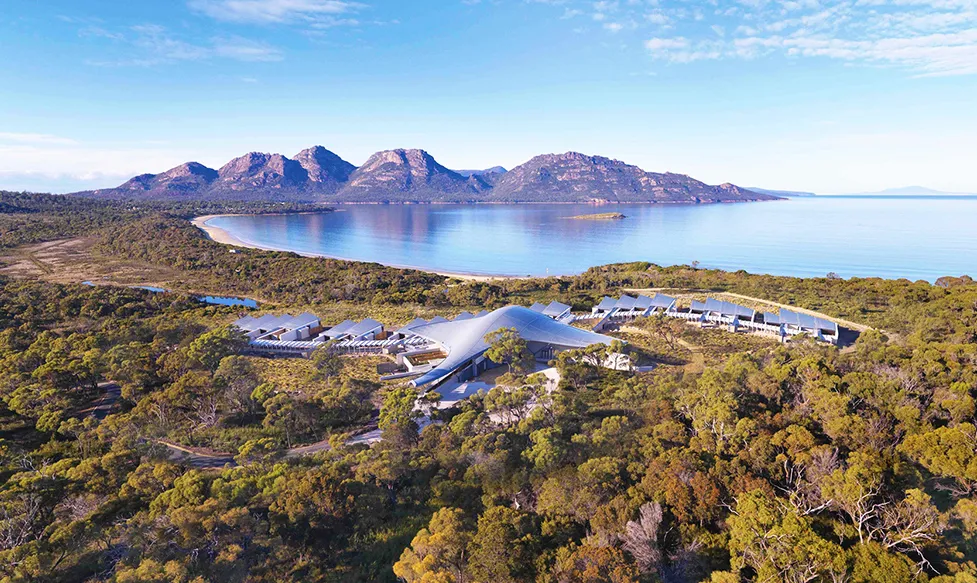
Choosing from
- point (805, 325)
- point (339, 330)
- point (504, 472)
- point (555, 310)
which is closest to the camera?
point (504, 472)

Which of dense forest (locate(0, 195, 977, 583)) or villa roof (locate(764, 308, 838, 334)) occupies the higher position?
villa roof (locate(764, 308, 838, 334))

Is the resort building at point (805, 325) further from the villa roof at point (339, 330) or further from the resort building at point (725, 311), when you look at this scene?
the villa roof at point (339, 330)

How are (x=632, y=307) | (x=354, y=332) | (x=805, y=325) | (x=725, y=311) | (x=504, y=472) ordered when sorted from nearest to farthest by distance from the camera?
(x=504, y=472)
(x=805, y=325)
(x=354, y=332)
(x=725, y=311)
(x=632, y=307)

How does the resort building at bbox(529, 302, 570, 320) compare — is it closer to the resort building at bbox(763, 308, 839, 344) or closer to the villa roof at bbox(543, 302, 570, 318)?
the villa roof at bbox(543, 302, 570, 318)

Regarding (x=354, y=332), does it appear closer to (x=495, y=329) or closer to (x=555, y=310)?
(x=495, y=329)

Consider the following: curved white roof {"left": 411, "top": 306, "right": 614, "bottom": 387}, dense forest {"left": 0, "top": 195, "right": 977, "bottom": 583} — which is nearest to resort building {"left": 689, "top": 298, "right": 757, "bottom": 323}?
dense forest {"left": 0, "top": 195, "right": 977, "bottom": 583}

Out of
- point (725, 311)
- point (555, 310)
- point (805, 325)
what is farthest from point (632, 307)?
point (805, 325)

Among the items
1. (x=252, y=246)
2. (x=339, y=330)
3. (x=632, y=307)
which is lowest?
(x=339, y=330)

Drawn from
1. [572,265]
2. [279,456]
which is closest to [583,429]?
[279,456]
